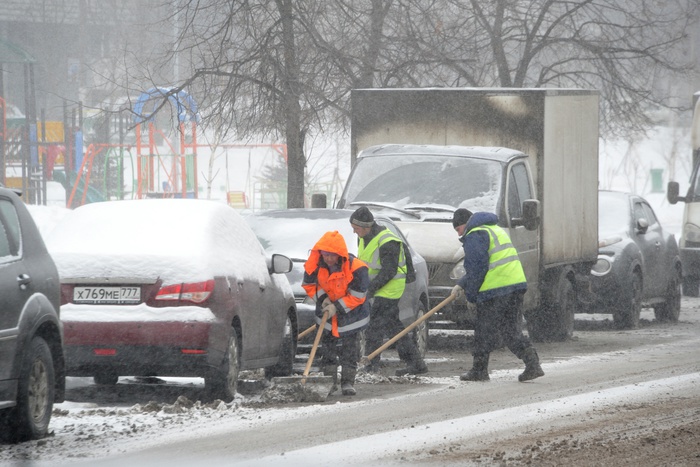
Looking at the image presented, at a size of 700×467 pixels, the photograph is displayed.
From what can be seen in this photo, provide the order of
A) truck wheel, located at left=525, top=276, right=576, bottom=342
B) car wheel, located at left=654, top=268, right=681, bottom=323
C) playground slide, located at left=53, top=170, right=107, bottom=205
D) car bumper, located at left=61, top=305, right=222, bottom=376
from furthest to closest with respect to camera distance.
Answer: playground slide, located at left=53, top=170, right=107, bottom=205, car wheel, located at left=654, top=268, right=681, bottom=323, truck wheel, located at left=525, top=276, right=576, bottom=342, car bumper, located at left=61, top=305, right=222, bottom=376

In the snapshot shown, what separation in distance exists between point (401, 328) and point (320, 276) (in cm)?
177

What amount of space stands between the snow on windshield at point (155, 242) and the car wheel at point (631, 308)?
7.59m

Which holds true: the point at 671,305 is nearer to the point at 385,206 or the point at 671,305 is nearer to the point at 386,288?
the point at 385,206

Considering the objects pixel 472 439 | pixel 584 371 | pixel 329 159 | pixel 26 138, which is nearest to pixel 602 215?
pixel 584 371

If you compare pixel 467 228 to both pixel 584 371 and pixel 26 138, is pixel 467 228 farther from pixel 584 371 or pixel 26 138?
pixel 26 138

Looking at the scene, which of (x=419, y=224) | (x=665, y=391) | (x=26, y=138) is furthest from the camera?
(x=26, y=138)

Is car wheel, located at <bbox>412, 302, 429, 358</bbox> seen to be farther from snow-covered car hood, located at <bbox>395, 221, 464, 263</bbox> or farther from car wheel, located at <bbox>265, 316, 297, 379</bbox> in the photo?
car wheel, located at <bbox>265, 316, 297, 379</bbox>

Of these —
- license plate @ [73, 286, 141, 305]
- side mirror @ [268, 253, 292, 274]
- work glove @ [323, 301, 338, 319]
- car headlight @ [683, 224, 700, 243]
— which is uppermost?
side mirror @ [268, 253, 292, 274]

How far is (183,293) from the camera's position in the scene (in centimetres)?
926

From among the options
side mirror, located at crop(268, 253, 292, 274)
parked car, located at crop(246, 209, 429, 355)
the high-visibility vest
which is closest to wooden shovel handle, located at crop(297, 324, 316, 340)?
parked car, located at crop(246, 209, 429, 355)

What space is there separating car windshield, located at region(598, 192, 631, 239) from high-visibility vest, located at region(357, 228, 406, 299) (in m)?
6.53

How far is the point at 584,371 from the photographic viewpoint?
1180cm

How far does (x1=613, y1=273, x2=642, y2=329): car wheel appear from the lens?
56.0ft

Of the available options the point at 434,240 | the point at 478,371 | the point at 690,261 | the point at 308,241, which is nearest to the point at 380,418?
the point at 478,371
